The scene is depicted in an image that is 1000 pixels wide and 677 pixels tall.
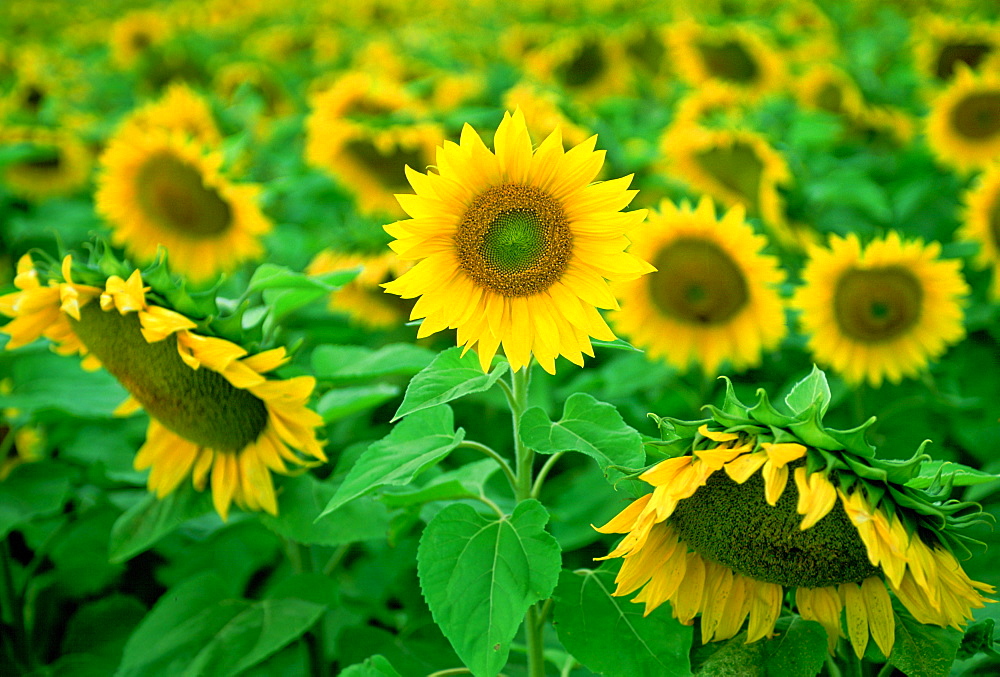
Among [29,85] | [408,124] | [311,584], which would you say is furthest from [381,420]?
[29,85]

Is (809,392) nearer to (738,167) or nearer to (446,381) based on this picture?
(446,381)

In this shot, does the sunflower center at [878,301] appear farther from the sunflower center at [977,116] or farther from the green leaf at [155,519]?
the green leaf at [155,519]

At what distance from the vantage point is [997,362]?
2.18 metres

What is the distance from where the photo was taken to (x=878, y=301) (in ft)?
6.62

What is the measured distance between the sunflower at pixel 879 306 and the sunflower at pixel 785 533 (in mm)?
1030

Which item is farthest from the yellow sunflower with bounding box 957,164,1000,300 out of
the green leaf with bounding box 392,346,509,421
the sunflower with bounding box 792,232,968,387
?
the green leaf with bounding box 392,346,509,421

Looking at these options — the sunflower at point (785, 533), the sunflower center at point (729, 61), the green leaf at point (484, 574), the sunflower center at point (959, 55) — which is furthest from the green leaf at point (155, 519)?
the sunflower center at point (959, 55)

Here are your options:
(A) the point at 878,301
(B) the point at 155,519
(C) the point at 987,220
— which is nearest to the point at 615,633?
(B) the point at 155,519

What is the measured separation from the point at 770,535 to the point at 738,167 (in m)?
1.74

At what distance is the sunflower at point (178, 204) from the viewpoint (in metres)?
2.44

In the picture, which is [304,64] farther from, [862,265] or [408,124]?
[862,265]

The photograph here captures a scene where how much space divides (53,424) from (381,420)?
2.83 feet

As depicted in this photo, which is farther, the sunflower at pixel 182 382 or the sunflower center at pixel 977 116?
the sunflower center at pixel 977 116

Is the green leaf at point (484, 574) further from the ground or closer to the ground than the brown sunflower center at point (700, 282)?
further from the ground
